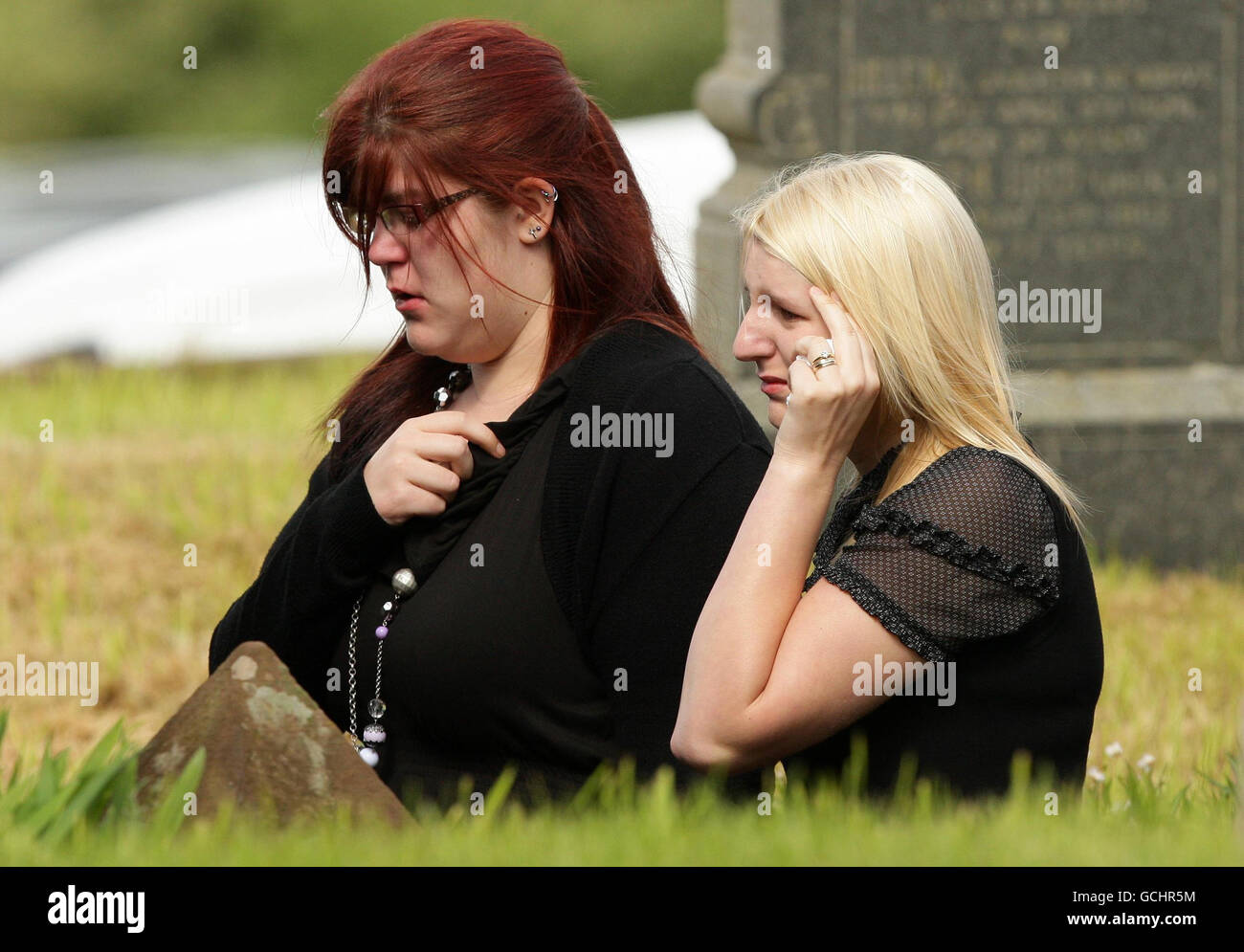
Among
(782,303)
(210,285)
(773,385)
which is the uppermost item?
(782,303)

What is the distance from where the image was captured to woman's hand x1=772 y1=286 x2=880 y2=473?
2262 mm

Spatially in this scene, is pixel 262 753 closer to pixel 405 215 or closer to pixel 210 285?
pixel 405 215

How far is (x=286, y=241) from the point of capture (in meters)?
11.6

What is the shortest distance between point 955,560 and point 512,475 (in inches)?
28.5

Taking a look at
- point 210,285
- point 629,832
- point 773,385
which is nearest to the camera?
point 629,832

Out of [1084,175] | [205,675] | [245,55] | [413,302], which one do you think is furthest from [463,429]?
[245,55]

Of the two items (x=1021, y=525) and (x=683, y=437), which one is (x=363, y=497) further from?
(x=1021, y=525)

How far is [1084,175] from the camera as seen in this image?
7.01 m

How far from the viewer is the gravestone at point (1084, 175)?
22.3 ft

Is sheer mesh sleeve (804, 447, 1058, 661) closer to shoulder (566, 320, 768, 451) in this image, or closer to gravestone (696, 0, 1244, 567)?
shoulder (566, 320, 768, 451)

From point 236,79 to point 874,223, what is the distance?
19.7 meters

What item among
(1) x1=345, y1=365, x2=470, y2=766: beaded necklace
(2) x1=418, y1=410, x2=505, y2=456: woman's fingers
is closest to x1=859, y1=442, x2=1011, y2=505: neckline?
(2) x1=418, y1=410, x2=505, y2=456: woman's fingers

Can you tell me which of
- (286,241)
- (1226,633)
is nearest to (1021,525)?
(1226,633)

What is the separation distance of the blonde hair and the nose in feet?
0.32
